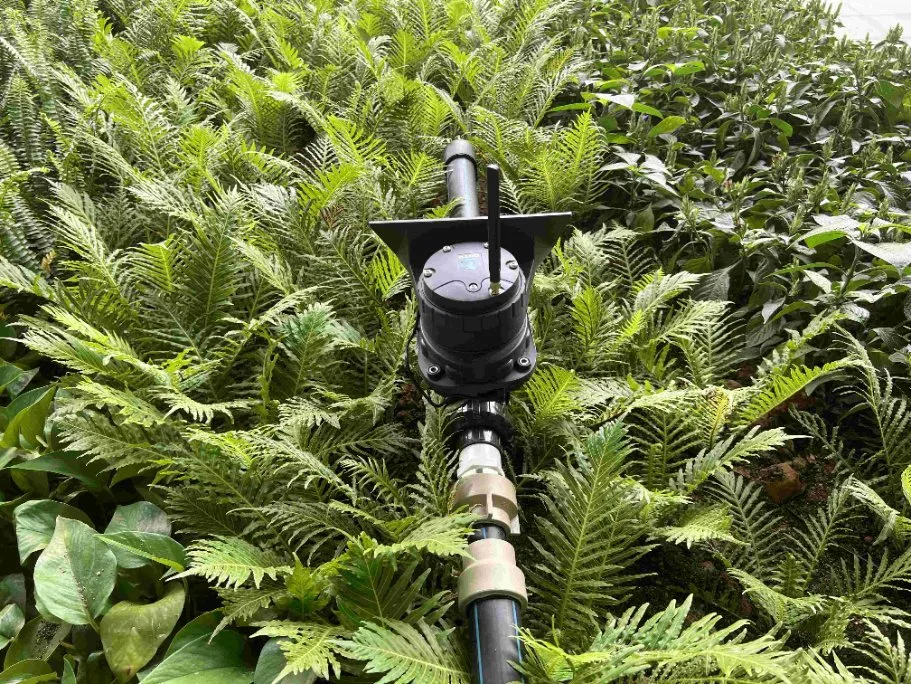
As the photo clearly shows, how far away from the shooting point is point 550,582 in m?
1.22

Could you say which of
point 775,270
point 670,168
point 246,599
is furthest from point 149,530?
point 670,168

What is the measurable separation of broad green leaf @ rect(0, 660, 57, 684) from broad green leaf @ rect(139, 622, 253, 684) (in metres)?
0.18

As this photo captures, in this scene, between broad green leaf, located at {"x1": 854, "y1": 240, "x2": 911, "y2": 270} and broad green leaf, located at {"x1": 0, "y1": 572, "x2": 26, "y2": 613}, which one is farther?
broad green leaf, located at {"x1": 854, "y1": 240, "x2": 911, "y2": 270}

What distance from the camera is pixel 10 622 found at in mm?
1227

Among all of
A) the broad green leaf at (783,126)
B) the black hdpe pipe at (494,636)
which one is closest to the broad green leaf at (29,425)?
the black hdpe pipe at (494,636)

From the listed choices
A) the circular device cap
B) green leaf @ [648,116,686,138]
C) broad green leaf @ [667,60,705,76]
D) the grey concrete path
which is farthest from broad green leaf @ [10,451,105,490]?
the grey concrete path

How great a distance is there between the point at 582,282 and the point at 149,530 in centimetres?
118

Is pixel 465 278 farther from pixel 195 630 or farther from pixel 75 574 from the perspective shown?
pixel 75 574

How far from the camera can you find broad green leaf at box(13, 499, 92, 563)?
1.27 meters

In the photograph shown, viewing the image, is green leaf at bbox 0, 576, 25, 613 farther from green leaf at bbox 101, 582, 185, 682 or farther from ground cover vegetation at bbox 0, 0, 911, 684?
green leaf at bbox 101, 582, 185, 682

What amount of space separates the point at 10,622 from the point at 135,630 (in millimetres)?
265

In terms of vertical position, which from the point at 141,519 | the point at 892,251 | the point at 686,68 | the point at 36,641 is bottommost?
the point at 36,641

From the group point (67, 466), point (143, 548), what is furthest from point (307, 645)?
point (67, 466)

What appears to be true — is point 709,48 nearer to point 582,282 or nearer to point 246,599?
point 582,282
